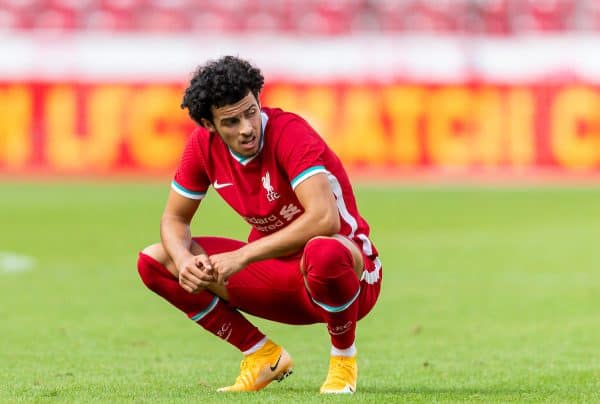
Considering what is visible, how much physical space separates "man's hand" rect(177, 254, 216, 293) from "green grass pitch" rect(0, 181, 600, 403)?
50 centimetres

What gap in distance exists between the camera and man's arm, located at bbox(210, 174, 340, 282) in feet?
18.8

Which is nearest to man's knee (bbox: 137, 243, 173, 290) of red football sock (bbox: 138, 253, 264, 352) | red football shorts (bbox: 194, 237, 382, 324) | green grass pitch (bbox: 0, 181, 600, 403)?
red football sock (bbox: 138, 253, 264, 352)

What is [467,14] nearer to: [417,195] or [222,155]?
[417,195]

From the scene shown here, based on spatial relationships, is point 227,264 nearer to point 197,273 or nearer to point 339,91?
point 197,273

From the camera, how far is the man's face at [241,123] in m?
5.73

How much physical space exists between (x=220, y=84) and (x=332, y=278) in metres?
0.98

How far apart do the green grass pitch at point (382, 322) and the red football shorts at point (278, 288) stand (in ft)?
1.25

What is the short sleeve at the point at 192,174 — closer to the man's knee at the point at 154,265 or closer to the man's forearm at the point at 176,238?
the man's forearm at the point at 176,238

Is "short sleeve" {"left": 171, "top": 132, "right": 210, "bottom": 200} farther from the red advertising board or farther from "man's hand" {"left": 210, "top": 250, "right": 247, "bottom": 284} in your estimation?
the red advertising board

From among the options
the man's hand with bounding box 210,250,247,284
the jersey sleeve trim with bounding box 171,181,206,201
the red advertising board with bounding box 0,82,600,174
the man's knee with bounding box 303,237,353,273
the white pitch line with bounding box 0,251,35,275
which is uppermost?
the jersey sleeve trim with bounding box 171,181,206,201

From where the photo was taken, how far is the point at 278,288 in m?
6.12

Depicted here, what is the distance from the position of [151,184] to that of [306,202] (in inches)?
802

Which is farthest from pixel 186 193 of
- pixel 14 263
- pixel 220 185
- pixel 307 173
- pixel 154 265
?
pixel 14 263

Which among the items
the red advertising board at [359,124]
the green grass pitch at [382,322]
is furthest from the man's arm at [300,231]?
the red advertising board at [359,124]
